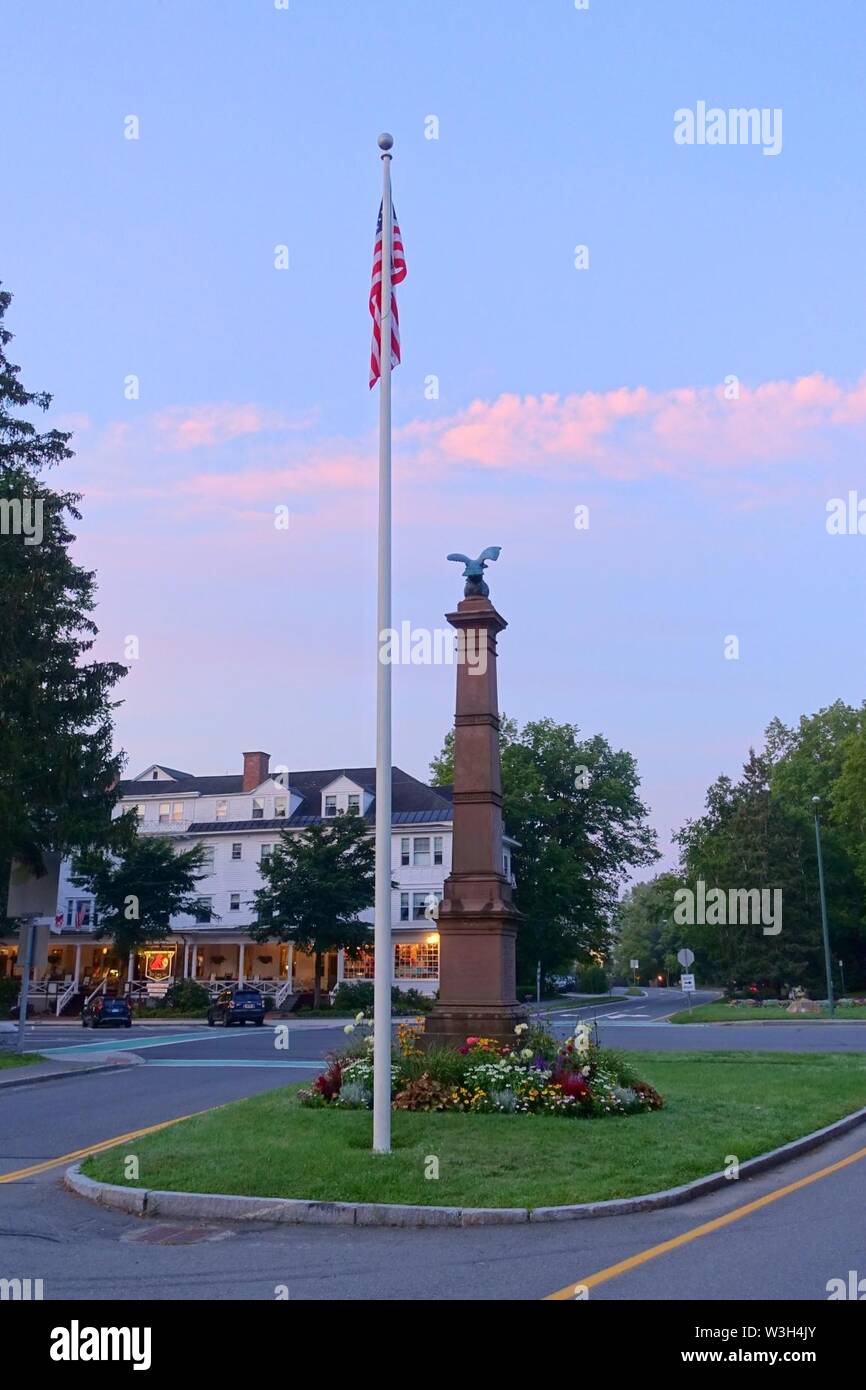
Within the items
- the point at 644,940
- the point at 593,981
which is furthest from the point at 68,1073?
the point at 644,940

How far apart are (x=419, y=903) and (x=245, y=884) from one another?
10126mm

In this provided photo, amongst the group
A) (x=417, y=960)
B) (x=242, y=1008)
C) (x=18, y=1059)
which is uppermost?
(x=417, y=960)

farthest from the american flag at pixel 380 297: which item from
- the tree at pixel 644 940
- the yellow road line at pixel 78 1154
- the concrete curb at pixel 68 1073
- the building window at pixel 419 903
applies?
the tree at pixel 644 940

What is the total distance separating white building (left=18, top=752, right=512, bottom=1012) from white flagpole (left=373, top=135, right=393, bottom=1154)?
149ft

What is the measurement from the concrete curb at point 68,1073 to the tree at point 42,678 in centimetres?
549

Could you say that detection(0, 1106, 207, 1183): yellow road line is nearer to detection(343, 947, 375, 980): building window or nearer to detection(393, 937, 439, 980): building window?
detection(393, 937, 439, 980): building window

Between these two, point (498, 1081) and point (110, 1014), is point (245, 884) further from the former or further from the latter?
point (498, 1081)

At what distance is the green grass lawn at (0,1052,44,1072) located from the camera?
25297 millimetres

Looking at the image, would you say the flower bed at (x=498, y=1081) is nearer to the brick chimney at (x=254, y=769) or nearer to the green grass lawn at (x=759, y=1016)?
the green grass lawn at (x=759, y=1016)

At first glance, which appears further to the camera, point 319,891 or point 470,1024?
point 319,891

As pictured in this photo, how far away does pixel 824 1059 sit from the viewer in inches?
937

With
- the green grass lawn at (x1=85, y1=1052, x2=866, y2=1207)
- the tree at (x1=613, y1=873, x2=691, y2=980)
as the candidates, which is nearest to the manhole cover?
the green grass lawn at (x1=85, y1=1052, x2=866, y2=1207)

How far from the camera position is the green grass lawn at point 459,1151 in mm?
9922

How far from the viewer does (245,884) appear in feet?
210
